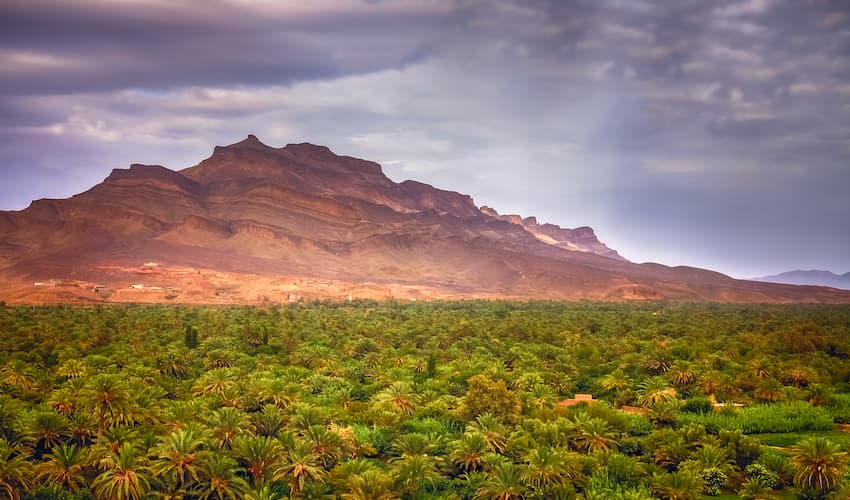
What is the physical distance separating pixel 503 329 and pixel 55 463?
51.9 m

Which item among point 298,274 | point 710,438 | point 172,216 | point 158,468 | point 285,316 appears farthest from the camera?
point 172,216

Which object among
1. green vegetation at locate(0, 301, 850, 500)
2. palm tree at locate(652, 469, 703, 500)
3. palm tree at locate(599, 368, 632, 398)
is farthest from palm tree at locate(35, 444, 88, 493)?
palm tree at locate(599, 368, 632, 398)

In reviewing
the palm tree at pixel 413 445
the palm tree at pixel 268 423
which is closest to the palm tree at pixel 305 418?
the palm tree at pixel 268 423

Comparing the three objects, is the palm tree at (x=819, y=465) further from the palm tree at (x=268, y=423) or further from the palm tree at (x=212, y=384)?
the palm tree at (x=212, y=384)

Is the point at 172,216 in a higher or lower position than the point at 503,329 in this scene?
higher

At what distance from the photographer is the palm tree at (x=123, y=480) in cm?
2000

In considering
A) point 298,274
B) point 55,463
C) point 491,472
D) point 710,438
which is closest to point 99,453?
point 55,463

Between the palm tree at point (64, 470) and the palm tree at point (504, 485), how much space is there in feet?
45.4

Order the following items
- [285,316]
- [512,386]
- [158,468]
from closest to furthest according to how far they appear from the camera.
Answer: [158,468]
[512,386]
[285,316]

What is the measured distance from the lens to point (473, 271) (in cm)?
19212

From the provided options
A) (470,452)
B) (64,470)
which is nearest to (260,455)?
(64,470)

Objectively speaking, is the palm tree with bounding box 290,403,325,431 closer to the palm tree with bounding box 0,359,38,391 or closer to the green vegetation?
the green vegetation

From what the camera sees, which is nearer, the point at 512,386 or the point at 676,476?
the point at 676,476

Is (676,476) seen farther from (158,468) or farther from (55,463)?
(55,463)
